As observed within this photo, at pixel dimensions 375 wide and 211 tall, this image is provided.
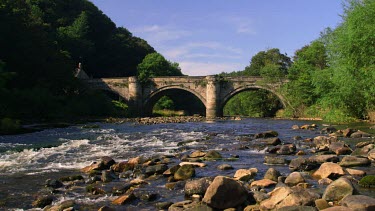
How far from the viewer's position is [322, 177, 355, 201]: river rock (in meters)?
9.12

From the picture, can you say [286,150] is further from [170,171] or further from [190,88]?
[190,88]

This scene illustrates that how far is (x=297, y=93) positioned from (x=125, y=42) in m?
59.1

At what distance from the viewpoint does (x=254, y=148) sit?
20109 mm

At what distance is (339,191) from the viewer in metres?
9.19

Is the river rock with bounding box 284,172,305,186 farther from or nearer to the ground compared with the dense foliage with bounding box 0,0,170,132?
nearer to the ground

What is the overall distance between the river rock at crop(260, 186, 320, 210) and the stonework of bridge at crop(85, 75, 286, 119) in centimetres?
4866

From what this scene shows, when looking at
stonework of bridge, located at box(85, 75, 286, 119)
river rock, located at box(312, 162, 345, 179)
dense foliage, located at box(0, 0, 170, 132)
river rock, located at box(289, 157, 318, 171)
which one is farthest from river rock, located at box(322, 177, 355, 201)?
stonework of bridge, located at box(85, 75, 286, 119)

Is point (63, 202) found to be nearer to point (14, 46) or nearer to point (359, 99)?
point (359, 99)

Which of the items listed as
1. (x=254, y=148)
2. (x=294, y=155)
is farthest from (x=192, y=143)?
(x=294, y=155)

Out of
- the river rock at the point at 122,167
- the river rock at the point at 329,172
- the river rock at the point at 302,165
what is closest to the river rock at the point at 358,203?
the river rock at the point at 329,172

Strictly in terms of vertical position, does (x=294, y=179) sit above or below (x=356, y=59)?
below

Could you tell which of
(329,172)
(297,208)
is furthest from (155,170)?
(297,208)

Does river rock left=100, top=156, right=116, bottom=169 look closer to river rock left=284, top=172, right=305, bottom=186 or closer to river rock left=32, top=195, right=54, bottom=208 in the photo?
river rock left=32, top=195, right=54, bottom=208

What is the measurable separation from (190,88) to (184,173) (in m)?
50.4
